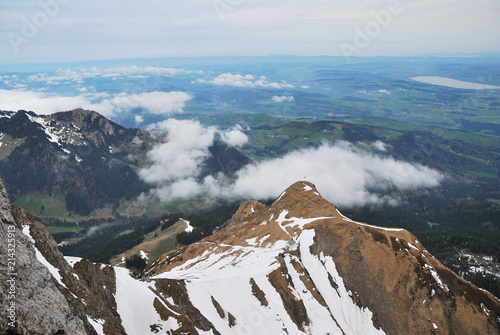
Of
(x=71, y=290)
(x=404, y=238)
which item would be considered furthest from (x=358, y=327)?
(x=71, y=290)

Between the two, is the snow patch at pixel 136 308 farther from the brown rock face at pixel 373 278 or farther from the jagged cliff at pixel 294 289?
the brown rock face at pixel 373 278

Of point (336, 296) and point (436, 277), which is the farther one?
point (336, 296)

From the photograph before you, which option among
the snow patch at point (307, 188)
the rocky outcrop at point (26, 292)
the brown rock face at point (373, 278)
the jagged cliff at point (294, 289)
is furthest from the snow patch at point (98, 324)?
the snow patch at point (307, 188)

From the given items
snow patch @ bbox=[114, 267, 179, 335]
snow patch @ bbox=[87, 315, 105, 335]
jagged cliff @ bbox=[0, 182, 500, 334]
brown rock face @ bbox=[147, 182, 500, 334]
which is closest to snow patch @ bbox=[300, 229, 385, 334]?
jagged cliff @ bbox=[0, 182, 500, 334]

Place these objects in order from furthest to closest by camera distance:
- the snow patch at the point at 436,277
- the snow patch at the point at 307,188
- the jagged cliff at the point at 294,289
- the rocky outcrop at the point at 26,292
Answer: the snow patch at the point at 307,188 < the snow patch at the point at 436,277 < the jagged cliff at the point at 294,289 < the rocky outcrop at the point at 26,292

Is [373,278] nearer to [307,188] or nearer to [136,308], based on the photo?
[307,188]

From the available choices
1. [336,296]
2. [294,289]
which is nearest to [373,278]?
[336,296]

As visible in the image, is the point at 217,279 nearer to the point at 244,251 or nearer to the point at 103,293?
the point at 244,251

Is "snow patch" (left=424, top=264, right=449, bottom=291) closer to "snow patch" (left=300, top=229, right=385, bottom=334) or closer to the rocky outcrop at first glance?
"snow patch" (left=300, top=229, right=385, bottom=334)

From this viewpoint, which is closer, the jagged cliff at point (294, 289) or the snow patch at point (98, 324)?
the snow patch at point (98, 324)
